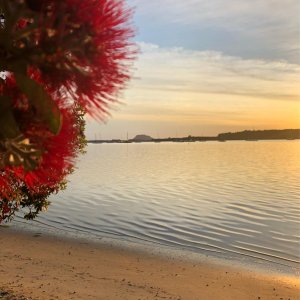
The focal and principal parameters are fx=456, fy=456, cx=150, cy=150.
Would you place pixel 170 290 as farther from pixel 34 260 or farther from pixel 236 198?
pixel 236 198

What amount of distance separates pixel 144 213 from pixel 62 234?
28.7 feet

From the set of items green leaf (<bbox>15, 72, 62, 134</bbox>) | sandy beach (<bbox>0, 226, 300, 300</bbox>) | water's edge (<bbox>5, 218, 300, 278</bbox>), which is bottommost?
water's edge (<bbox>5, 218, 300, 278</bbox>)

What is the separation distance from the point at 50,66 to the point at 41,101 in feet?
0.67

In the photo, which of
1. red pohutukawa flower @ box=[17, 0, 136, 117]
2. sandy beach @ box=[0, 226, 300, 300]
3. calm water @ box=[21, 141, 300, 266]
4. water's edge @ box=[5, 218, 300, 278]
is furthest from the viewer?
calm water @ box=[21, 141, 300, 266]

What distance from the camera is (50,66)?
2.36 meters

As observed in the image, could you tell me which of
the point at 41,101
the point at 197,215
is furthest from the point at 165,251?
the point at 41,101

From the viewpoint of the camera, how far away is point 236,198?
43.1 meters

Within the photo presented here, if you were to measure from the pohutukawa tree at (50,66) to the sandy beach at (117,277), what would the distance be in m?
11.0

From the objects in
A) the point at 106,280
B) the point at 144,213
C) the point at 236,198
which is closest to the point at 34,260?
the point at 106,280

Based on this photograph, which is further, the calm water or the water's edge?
the calm water

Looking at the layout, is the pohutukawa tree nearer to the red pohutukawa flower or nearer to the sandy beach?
the red pohutukawa flower

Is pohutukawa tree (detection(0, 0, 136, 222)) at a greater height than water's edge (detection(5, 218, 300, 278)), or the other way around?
pohutukawa tree (detection(0, 0, 136, 222))

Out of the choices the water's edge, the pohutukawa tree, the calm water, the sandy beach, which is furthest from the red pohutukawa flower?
the calm water

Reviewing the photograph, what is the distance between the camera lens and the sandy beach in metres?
14.5
